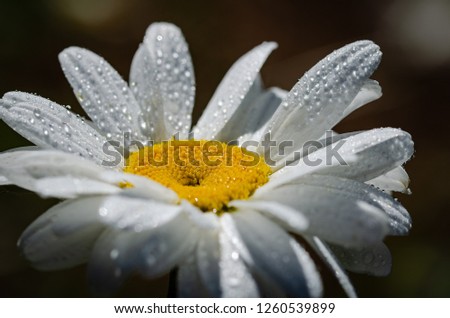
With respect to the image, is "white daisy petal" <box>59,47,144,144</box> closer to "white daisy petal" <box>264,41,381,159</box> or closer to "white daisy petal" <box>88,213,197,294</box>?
"white daisy petal" <box>264,41,381,159</box>

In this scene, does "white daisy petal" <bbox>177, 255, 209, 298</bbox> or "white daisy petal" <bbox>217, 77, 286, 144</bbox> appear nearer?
"white daisy petal" <bbox>177, 255, 209, 298</bbox>

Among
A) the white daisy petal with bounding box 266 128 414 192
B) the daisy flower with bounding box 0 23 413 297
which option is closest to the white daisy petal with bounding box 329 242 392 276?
the daisy flower with bounding box 0 23 413 297

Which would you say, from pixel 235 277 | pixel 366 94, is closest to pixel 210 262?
pixel 235 277

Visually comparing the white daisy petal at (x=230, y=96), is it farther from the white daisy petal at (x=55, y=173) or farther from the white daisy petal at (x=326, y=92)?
the white daisy petal at (x=55, y=173)

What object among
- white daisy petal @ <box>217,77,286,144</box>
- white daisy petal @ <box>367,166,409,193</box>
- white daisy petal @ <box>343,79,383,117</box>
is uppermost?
white daisy petal @ <box>343,79,383,117</box>

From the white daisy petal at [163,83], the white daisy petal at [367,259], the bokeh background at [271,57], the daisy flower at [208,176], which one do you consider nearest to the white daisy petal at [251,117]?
the daisy flower at [208,176]

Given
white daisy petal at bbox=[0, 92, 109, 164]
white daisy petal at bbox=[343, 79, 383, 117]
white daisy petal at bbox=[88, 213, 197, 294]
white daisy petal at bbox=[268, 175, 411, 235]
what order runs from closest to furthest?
white daisy petal at bbox=[88, 213, 197, 294]
white daisy petal at bbox=[268, 175, 411, 235]
white daisy petal at bbox=[0, 92, 109, 164]
white daisy petal at bbox=[343, 79, 383, 117]
